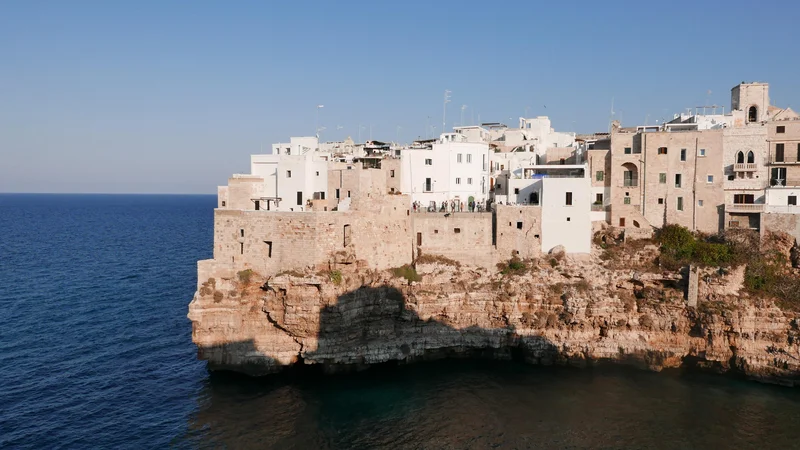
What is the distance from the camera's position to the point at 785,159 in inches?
1672

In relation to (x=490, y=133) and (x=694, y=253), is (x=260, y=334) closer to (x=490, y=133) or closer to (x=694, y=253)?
(x=694, y=253)

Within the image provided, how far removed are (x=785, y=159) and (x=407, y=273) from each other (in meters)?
30.0

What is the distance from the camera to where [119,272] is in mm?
64375

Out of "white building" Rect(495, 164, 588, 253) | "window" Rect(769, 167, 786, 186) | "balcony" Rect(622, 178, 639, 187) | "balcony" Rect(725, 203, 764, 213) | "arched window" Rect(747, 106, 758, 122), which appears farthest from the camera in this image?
"arched window" Rect(747, 106, 758, 122)

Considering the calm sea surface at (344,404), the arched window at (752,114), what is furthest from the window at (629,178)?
the calm sea surface at (344,404)

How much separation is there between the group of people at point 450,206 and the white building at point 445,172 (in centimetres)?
15

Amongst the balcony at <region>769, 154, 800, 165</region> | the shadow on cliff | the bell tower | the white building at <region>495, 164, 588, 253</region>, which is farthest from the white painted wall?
the bell tower

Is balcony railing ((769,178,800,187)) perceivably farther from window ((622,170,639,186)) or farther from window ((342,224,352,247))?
window ((342,224,352,247))

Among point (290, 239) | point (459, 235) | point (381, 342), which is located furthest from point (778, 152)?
point (290, 239)

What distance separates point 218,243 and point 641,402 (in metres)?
27.4

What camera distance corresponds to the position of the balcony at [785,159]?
42.2 meters

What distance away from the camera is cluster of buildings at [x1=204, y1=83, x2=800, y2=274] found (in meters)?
39.3

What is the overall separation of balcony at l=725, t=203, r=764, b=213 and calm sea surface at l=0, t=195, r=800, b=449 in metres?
14.1

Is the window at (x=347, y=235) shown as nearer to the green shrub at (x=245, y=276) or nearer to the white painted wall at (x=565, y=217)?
the green shrub at (x=245, y=276)
